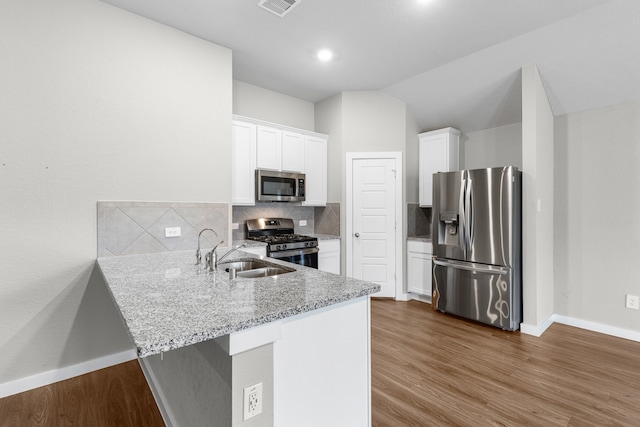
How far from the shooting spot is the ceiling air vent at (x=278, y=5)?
98.1 inches

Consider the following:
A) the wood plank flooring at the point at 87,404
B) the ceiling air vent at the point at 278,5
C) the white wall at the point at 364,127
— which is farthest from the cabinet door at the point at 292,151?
the wood plank flooring at the point at 87,404

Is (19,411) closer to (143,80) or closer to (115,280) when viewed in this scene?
(115,280)

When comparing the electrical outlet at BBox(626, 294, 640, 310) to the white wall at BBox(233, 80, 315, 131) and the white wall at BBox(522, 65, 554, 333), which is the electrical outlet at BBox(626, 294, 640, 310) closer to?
the white wall at BBox(522, 65, 554, 333)

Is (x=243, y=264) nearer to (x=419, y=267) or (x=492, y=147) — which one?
(x=419, y=267)

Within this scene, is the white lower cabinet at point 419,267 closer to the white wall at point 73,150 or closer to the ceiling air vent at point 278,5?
the white wall at point 73,150

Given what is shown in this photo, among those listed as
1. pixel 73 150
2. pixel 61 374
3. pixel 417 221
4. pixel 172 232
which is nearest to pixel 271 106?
pixel 172 232

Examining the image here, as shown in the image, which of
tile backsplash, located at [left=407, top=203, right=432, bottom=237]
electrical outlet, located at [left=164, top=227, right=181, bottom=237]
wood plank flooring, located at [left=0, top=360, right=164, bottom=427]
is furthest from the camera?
tile backsplash, located at [left=407, top=203, right=432, bottom=237]

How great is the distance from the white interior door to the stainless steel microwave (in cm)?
79

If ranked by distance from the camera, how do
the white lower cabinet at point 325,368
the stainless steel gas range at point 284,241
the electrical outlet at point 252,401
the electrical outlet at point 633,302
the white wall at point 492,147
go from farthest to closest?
the white wall at point 492,147 < the stainless steel gas range at point 284,241 < the electrical outlet at point 633,302 < the white lower cabinet at point 325,368 < the electrical outlet at point 252,401

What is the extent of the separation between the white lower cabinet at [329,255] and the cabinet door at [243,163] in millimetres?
1101

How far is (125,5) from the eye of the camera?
257 cm

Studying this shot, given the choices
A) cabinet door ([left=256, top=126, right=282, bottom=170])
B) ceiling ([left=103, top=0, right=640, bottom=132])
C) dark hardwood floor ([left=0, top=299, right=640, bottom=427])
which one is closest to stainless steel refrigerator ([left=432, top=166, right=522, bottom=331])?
dark hardwood floor ([left=0, top=299, right=640, bottom=427])

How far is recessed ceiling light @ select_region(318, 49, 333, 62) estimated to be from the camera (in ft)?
10.9

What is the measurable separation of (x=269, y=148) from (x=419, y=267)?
2545 millimetres
